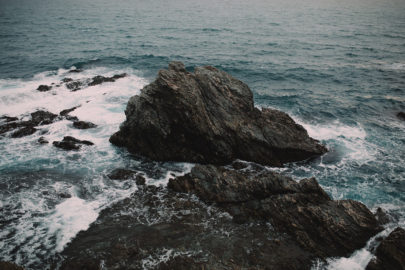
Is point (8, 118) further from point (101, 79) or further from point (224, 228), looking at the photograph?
point (224, 228)

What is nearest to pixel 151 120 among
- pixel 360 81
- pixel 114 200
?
pixel 114 200

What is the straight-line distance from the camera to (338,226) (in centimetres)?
1201

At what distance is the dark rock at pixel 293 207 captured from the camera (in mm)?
11836

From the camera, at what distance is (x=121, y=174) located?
16.5 m

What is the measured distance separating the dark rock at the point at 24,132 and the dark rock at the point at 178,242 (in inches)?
511

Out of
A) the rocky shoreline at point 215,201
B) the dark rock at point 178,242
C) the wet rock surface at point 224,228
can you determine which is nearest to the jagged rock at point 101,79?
the rocky shoreline at point 215,201

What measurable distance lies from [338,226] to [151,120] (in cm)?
1321

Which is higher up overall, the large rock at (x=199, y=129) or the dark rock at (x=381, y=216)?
the large rock at (x=199, y=129)

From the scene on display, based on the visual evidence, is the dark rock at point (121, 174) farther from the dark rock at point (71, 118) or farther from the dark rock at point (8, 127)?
the dark rock at point (8, 127)

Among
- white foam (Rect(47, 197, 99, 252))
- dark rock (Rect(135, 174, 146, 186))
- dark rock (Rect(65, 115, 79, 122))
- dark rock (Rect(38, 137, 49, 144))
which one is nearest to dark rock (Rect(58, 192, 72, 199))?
white foam (Rect(47, 197, 99, 252))

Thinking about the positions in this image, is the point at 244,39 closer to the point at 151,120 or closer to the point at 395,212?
the point at 151,120

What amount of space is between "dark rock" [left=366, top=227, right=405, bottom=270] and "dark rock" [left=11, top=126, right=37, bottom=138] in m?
25.2

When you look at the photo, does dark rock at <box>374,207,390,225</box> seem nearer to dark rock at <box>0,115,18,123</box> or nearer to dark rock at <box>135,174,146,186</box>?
dark rock at <box>135,174,146,186</box>

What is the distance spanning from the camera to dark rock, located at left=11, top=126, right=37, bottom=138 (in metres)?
20.7
